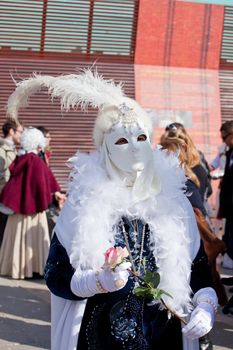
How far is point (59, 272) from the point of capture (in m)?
3.03

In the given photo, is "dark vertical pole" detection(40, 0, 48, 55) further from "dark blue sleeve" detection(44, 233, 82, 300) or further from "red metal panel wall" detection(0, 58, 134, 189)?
"dark blue sleeve" detection(44, 233, 82, 300)

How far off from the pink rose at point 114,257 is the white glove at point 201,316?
0.38 meters

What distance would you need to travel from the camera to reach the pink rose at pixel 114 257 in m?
2.72

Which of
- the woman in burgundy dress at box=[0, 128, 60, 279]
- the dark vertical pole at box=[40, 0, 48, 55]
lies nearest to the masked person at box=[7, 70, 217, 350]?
the woman in burgundy dress at box=[0, 128, 60, 279]

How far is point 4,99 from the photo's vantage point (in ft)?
41.8

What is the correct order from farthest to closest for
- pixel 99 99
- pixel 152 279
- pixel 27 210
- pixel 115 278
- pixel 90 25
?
pixel 90 25 → pixel 27 210 → pixel 99 99 → pixel 152 279 → pixel 115 278

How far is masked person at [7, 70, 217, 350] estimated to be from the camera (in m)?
2.99

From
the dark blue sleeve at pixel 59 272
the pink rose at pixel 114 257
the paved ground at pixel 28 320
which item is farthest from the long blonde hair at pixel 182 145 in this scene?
the pink rose at pixel 114 257

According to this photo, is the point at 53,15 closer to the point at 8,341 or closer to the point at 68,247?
the point at 8,341

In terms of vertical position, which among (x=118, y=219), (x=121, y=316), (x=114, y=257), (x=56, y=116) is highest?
(x=56, y=116)

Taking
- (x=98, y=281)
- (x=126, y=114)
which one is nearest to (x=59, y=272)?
(x=98, y=281)

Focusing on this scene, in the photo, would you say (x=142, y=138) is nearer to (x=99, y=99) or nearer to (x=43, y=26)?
(x=99, y=99)

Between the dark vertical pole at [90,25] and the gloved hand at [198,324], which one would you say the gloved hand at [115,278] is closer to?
the gloved hand at [198,324]

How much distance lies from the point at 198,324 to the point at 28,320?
149 inches
